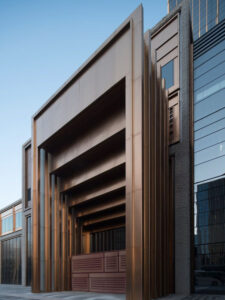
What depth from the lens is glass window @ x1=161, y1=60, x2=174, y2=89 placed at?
87.0 feet

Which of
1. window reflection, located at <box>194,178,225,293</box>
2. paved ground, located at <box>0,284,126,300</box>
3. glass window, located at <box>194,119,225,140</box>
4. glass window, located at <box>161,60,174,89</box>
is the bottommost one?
paved ground, located at <box>0,284,126,300</box>

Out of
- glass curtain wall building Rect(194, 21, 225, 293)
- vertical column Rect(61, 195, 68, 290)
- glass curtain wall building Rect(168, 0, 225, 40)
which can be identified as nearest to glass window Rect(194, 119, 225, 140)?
glass curtain wall building Rect(194, 21, 225, 293)

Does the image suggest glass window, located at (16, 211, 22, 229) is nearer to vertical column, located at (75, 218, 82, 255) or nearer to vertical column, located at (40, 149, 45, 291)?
vertical column, located at (75, 218, 82, 255)

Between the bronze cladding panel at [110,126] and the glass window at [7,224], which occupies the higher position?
the bronze cladding panel at [110,126]

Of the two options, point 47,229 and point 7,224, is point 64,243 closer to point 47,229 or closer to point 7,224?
point 47,229

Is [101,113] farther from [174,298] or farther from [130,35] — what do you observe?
[174,298]

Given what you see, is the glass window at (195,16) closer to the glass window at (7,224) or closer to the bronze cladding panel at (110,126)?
the glass window at (7,224)

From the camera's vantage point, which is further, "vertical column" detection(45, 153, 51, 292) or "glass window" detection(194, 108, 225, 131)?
"vertical column" detection(45, 153, 51, 292)

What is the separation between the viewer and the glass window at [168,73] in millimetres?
26531

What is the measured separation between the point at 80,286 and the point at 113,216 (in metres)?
9.19

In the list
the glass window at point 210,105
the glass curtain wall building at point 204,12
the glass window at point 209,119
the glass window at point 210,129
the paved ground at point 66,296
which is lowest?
the paved ground at point 66,296

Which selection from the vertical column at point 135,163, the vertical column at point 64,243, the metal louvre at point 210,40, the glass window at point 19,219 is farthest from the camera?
the glass window at point 19,219

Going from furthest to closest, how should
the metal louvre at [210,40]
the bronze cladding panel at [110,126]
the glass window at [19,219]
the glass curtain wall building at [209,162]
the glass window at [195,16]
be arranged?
1. the glass window at [195,16]
2. the glass window at [19,219]
3. the metal louvre at [210,40]
4. the glass curtain wall building at [209,162]
5. the bronze cladding panel at [110,126]

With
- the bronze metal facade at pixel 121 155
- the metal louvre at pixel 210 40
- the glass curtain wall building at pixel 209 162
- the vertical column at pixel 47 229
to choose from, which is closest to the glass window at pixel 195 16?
the bronze metal facade at pixel 121 155
